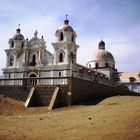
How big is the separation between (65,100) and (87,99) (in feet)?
11.7

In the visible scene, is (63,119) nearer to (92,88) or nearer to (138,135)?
(138,135)

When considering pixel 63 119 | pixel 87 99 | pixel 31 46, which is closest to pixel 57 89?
pixel 87 99

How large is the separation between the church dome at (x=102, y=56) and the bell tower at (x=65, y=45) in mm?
19112

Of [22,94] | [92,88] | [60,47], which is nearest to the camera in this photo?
[22,94]

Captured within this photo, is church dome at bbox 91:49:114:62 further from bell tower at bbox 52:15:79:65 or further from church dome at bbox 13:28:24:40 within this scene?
church dome at bbox 13:28:24:40

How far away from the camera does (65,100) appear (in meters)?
24.5

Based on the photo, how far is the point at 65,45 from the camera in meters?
47.8

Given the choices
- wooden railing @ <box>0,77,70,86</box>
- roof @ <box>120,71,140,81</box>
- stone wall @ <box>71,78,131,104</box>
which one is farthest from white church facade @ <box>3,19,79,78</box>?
roof @ <box>120,71,140,81</box>

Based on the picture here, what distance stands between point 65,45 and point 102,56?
71.1 ft

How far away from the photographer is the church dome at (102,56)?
67.6m

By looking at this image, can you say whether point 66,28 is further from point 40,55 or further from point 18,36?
point 18,36

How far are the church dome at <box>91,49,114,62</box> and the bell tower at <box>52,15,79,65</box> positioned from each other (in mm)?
19112

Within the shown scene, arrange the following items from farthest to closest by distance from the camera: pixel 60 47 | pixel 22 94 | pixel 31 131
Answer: pixel 60 47, pixel 22 94, pixel 31 131

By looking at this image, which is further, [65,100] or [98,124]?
[65,100]
